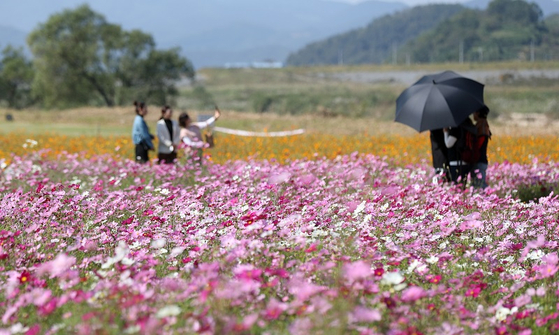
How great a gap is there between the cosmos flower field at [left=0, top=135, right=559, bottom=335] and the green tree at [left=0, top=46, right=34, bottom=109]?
76796 mm

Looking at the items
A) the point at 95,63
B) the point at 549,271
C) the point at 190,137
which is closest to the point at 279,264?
the point at 549,271

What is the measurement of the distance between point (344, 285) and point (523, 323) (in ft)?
4.04

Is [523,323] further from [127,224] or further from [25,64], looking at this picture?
[25,64]

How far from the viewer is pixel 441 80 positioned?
30.3 feet

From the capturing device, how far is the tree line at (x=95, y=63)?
2233 inches

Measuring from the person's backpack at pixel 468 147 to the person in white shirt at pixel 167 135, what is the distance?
4827 millimetres

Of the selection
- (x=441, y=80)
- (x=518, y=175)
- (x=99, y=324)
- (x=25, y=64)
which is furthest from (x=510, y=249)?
(x=25, y=64)

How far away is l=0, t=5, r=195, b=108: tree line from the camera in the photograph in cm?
5672

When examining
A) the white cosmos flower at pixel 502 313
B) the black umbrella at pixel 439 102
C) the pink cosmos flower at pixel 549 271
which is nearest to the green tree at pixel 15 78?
the black umbrella at pixel 439 102

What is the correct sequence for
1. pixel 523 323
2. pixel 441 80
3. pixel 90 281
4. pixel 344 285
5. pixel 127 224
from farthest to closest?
pixel 441 80, pixel 127 224, pixel 90 281, pixel 523 323, pixel 344 285

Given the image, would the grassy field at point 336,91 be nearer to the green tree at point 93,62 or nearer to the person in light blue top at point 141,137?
the green tree at point 93,62

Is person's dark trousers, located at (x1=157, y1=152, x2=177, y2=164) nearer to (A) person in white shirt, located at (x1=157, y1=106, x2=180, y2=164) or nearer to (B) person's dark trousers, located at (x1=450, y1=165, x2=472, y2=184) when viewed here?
(A) person in white shirt, located at (x1=157, y1=106, x2=180, y2=164)

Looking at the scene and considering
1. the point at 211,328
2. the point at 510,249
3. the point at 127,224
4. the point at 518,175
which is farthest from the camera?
the point at 518,175

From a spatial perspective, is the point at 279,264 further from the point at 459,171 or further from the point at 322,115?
the point at 322,115
